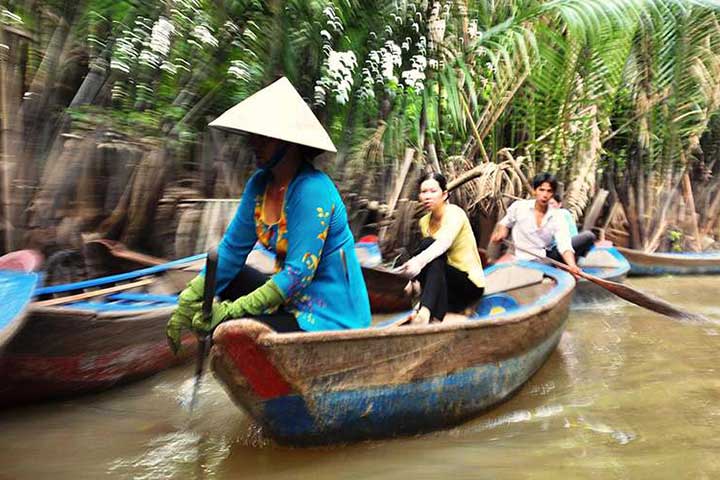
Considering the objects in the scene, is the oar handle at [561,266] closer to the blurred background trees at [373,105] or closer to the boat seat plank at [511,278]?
the boat seat plank at [511,278]

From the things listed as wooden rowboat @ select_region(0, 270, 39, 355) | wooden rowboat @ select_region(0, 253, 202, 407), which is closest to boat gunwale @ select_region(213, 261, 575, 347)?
wooden rowboat @ select_region(0, 270, 39, 355)

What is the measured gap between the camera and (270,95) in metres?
2.33

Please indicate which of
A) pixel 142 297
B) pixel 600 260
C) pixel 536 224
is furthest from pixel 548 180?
pixel 142 297

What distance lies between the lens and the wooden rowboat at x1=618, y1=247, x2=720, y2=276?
743 centimetres

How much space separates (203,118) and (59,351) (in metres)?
2.74

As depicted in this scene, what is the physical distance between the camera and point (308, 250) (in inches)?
88.0

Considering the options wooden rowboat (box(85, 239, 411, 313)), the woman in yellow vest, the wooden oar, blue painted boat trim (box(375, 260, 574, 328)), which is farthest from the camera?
wooden rowboat (box(85, 239, 411, 313))

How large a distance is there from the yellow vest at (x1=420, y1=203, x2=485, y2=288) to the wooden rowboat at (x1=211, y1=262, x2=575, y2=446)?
0.61 metres

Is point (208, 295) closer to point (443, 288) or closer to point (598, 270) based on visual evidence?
point (443, 288)

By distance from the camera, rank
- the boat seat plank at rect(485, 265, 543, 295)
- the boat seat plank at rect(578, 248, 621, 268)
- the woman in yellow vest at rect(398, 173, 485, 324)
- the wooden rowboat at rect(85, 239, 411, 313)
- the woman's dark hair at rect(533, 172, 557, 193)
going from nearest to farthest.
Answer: the woman in yellow vest at rect(398, 173, 485, 324) → the wooden rowboat at rect(85, 239, 411, 313) → the boat seat plank at rect(485, 265, 543, 295) → the woman's dark hair at rect(533, 172, 557, 193) → the boat seat plank at rect(578, 248, 621, 268)

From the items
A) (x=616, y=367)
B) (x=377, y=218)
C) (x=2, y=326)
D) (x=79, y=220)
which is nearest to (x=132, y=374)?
(x=2, y=326)

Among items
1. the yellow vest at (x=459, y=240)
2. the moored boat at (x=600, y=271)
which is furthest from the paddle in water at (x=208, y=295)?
the moored boat at (x=600, y=271)

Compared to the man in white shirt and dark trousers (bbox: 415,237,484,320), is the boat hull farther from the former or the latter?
the man in white shirt

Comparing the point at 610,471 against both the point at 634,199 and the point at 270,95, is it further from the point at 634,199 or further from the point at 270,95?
the point at 634,199
